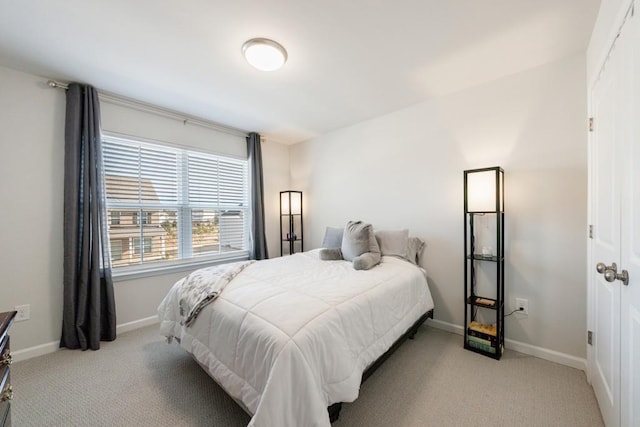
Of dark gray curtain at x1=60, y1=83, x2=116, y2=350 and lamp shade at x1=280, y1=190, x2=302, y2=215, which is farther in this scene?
lamp shade at x1=280, y1=190, x2=302, y2=215

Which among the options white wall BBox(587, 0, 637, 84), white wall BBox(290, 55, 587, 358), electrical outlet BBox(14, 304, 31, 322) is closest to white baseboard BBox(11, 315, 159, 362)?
electrical outlet BBox(14, 304, 31, 322)

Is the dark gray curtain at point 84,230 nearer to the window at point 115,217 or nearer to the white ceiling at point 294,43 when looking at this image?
the window at point 115,217

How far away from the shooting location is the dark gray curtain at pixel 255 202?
12.1ft

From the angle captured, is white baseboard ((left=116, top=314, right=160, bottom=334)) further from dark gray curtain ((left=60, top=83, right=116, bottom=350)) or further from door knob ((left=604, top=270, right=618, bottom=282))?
door knob ((left=604, top=270, right=618, bottom=282))

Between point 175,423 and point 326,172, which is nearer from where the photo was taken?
point 175,423

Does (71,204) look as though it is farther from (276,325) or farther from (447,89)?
(447,89)

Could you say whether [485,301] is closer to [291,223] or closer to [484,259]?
[484,259]

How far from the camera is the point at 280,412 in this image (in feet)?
3.51

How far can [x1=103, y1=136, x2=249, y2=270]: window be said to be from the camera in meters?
2.66

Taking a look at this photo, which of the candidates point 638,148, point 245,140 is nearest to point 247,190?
point 245,140

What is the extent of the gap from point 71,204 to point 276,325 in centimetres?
235

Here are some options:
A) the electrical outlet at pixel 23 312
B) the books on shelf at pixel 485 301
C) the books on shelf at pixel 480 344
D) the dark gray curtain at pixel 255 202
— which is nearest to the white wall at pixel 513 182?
the books on shelf at pixel 485 301

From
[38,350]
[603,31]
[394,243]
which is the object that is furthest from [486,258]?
[38,350]

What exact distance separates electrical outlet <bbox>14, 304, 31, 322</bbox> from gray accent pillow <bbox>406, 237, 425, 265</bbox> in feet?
11.4
